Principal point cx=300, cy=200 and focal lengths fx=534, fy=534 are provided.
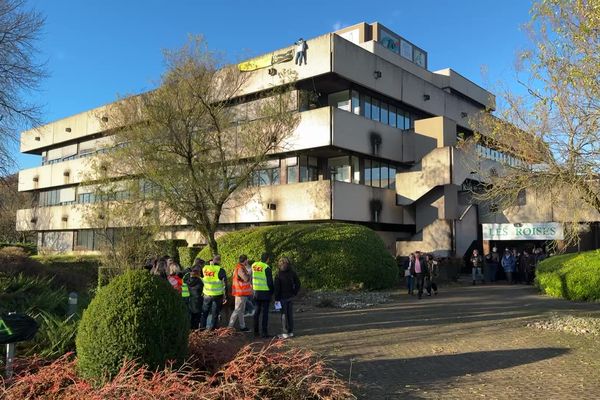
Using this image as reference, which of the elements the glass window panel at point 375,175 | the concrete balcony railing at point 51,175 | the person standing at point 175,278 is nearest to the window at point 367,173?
the glass window panel at point 375,175

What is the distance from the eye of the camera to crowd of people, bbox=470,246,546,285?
83.3 ft

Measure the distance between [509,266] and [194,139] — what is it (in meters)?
15.9

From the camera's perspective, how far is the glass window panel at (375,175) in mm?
31016

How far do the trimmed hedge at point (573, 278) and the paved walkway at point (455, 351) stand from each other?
5.22ft

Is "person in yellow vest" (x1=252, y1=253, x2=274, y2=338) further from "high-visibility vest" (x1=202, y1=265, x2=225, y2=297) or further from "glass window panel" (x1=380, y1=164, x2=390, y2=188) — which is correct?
"glass window panel" (x1=380, y1=164, x2=390, y2=188)

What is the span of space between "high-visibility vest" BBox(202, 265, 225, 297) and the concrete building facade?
43.6 feet

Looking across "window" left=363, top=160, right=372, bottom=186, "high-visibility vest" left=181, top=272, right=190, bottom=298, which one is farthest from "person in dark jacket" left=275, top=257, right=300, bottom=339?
"window" left=363, top=160, right=372, bottom=186

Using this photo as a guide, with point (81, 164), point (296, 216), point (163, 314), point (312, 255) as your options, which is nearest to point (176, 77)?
point (312, 255)

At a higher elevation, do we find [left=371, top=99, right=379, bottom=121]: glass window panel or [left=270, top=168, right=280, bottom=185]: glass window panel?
[left=371, top=99, right=379, bottom=121]: glass window panel

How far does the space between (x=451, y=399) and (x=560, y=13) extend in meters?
7.88

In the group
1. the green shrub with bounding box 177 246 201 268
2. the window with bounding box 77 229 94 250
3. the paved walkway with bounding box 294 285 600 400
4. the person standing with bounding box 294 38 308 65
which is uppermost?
the person standing with bounding box 294 38 308 65

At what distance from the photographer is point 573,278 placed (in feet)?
57.4

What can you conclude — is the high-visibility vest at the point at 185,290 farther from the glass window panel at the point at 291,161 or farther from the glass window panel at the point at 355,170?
the glass window panel at the point at 355,170

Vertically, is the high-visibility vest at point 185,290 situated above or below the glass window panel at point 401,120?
below
